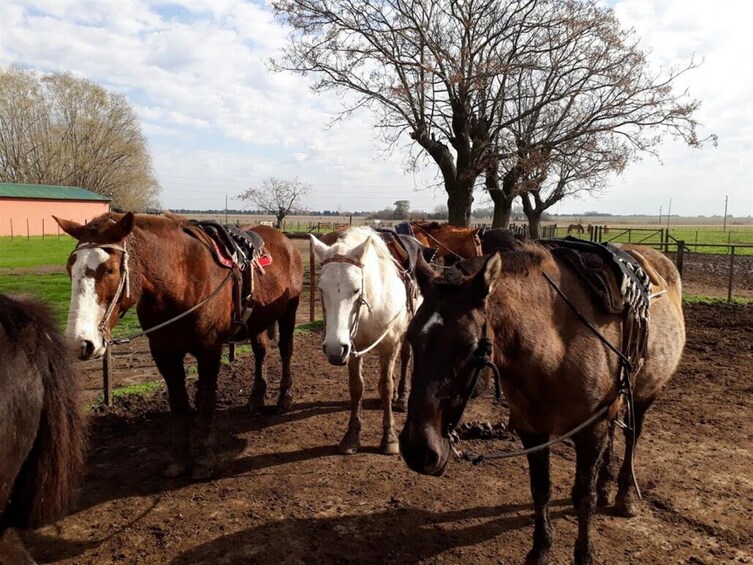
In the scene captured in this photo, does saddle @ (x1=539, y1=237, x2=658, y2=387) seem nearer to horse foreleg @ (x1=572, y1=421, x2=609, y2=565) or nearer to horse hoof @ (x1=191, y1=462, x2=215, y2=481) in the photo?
horse foreleg @ (x1=572, y1=421, x2=609, y2=565)

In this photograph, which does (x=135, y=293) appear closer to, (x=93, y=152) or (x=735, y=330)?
(x=735, y=330)

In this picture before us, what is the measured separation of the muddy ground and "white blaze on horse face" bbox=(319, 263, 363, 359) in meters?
1.18

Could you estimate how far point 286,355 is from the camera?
569 cm

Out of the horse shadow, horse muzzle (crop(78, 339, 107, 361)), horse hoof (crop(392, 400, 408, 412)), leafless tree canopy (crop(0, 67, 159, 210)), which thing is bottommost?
the horse shadow

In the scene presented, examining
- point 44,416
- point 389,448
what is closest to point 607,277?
point 389,448

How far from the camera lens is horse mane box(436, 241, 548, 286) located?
86.7 inches

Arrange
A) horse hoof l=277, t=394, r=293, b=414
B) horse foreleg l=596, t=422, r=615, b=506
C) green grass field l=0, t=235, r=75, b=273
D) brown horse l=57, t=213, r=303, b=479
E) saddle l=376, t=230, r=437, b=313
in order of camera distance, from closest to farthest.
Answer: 1. brown horse l=57, t=213, r=303, b=479
2. horse foreleg l=596, t=422, r=615, b=506
3. saddle l=376, t=230, r=437, b=313
4. horse hoof l=277, t=394, r=293, b=414
5. green grass field l=0, t=235, r=75, b=273

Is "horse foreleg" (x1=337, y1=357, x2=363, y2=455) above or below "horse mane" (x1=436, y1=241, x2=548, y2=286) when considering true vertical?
below

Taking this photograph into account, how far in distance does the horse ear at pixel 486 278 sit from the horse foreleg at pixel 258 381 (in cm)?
367

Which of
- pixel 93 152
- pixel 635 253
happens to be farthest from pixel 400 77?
pixel 93 152

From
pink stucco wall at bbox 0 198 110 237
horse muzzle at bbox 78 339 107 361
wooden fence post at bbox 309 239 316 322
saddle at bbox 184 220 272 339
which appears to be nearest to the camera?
horse muzzle at bbox 78 339 107 361

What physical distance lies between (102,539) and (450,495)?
7.95 feet

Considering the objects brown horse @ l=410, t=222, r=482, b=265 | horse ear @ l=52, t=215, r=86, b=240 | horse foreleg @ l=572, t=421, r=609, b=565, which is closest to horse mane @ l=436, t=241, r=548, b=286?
horse foreleg @ l=572, t=421, r=609, b=565

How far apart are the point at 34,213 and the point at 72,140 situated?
15194 millimetres
